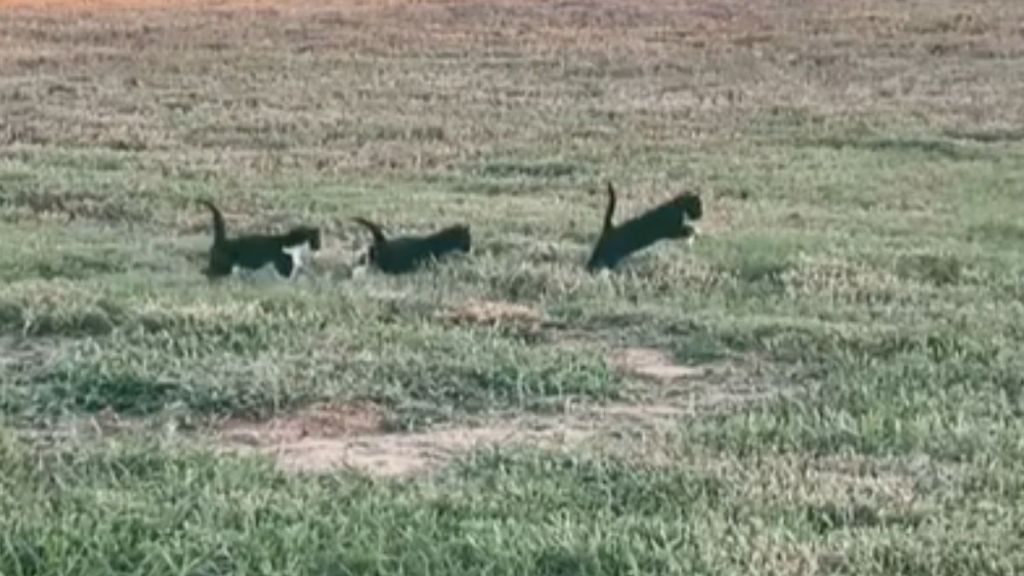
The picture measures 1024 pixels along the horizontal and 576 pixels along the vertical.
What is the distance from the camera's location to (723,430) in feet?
22.5

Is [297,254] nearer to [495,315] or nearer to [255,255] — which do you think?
[255,255]

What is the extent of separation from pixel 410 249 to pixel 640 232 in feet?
3.67

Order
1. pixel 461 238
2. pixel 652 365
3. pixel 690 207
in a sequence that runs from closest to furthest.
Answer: pixel 652 365
pixel 461 238
pixel 690 207

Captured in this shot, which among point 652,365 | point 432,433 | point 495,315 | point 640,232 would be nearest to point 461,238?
point 640,232

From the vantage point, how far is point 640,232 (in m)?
11.2

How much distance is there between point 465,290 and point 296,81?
13.7 metres

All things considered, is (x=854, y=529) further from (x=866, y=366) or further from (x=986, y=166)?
(x=986, y=166)

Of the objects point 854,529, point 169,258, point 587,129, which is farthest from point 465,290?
point 587,129

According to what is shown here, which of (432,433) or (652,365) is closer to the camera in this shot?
(432,433)

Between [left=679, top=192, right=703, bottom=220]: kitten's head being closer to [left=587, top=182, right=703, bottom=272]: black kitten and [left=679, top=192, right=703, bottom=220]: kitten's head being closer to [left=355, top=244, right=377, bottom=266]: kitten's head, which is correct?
[left=587, top=182, right=703, bottom=272]: black kitten

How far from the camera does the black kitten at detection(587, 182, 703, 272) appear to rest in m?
11.0

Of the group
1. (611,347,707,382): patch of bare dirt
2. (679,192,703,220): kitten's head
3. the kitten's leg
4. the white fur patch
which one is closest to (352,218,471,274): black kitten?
the white fur patch

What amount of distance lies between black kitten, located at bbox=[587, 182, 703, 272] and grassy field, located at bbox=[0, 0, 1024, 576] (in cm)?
10

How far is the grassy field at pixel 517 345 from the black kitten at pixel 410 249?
123 mm
